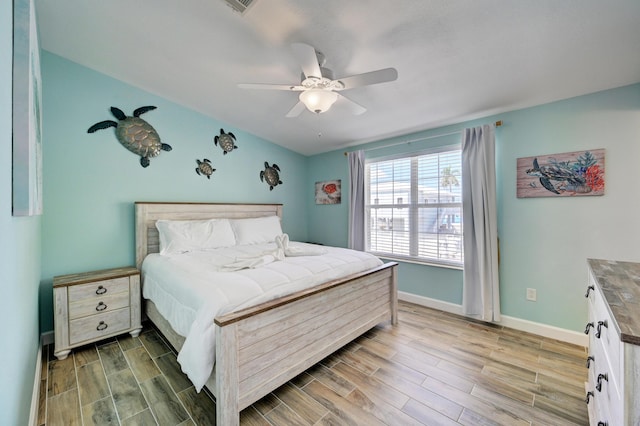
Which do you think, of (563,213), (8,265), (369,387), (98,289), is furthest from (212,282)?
(563,213)

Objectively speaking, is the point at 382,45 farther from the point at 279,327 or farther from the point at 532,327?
the point at 532,327

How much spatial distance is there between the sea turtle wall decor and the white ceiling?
1.24 feet

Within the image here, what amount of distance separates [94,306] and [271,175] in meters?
2.69

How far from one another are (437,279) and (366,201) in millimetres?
1465

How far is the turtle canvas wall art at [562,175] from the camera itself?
2.22 metres

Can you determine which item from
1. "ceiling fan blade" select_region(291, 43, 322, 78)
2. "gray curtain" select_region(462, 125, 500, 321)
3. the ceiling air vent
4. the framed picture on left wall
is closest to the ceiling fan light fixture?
"ceiling fan blade" select_region(291, 43, 322, 78)

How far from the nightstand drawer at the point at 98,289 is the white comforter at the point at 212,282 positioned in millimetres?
188

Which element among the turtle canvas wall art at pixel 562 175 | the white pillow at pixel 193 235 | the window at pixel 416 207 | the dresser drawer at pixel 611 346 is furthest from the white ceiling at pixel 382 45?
the dresser drawer at pixel 611 346

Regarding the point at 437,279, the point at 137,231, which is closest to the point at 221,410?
the point at 137,231

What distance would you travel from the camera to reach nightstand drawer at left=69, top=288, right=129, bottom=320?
214cm

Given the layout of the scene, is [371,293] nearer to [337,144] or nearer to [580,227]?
[580,227]

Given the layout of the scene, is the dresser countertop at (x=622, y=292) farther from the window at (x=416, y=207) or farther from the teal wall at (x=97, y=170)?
the teal wall at (x=97, y=170)

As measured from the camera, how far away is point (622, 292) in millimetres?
1074

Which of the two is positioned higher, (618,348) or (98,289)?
(618,348)
